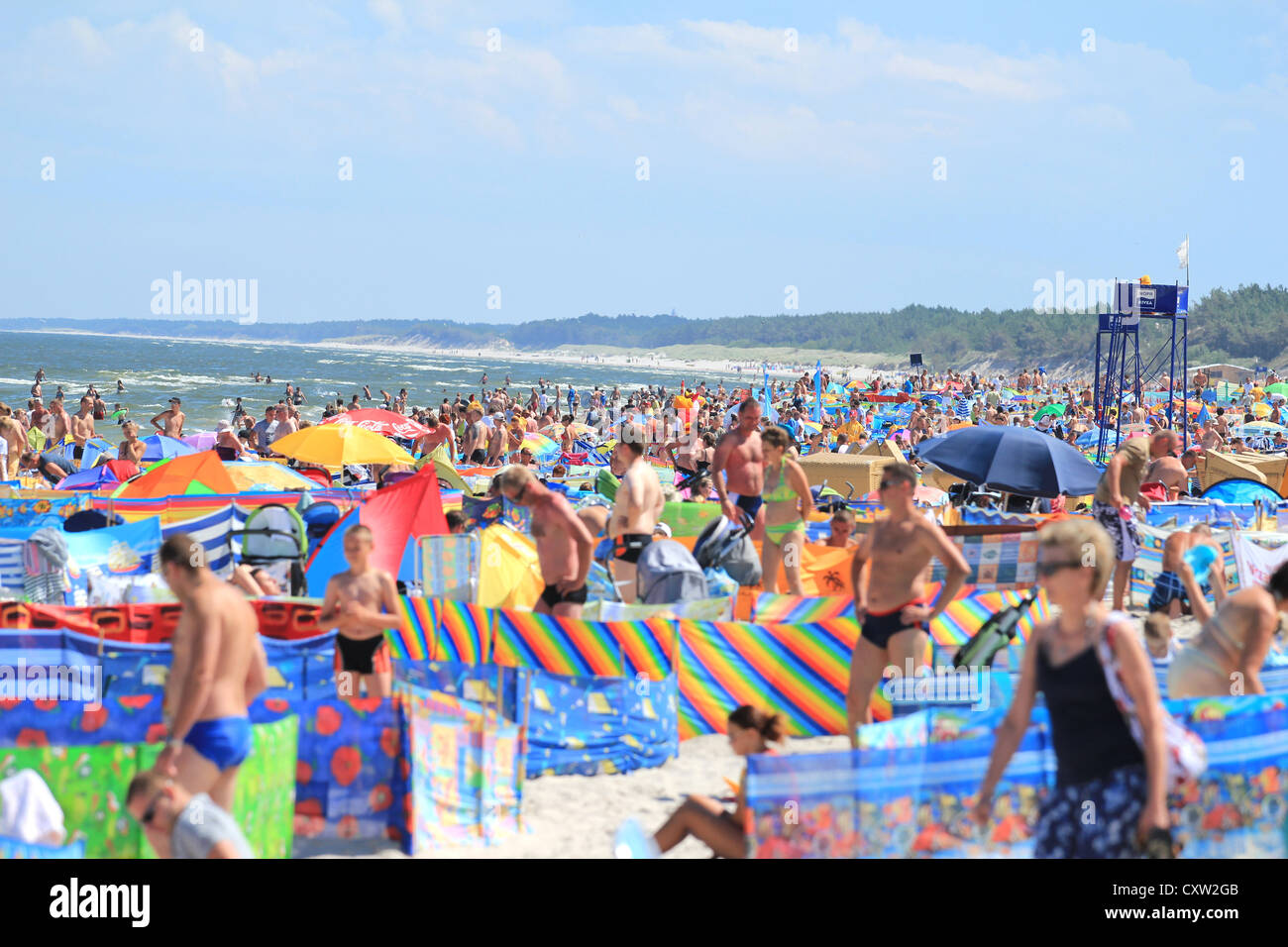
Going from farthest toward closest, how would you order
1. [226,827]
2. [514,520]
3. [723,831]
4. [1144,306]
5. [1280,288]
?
[1280,288] < [1144,306] < [514,520] < [723,831] < [226,827]

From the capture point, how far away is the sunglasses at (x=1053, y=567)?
2990 millimetres

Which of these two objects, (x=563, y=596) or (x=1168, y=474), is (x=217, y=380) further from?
(x=563, y=596)

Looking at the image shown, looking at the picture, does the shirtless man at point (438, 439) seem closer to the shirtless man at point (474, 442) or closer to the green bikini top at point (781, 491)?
the shirtless man at point (474, 442)

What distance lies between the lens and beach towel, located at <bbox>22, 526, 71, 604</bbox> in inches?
279

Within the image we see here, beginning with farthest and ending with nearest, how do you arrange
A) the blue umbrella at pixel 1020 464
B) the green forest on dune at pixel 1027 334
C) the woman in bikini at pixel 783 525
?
the green forest on dune at pixel 1027 334 < the blue umbrella at pixel 1020 464 < the woman in bikini at pixel 783 525

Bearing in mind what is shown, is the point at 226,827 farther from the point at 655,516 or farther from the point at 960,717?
the point at 655,516

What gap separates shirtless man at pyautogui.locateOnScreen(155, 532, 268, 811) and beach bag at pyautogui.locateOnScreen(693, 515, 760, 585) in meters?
4.13

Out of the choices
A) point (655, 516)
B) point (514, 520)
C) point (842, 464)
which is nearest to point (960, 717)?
point (655, 516)

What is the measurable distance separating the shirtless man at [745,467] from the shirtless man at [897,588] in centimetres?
281

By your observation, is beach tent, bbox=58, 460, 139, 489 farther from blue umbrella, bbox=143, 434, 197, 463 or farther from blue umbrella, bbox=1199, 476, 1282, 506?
blue umbrella, bbox=1199, 476, 1282, 506

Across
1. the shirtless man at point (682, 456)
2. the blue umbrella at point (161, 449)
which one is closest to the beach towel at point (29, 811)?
the blue umbrella at point (161, 449)

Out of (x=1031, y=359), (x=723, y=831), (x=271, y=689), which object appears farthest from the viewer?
(x=1031, y=359)
